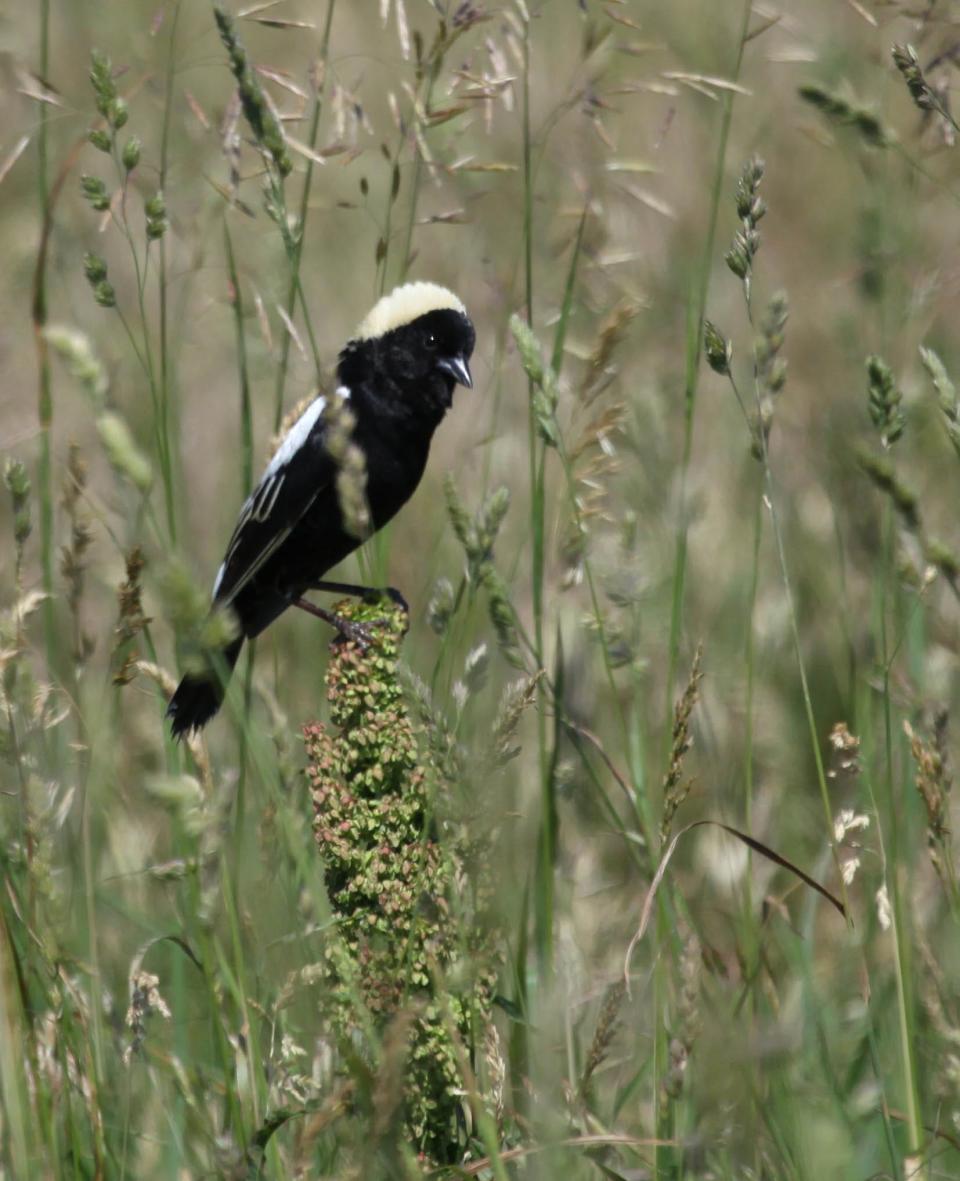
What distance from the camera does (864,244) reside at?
113 inches

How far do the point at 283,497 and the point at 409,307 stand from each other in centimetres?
57

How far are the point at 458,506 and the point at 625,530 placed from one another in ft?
1.10

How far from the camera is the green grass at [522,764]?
1.48m

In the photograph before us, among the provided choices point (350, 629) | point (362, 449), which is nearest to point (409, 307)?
point (362, 449)

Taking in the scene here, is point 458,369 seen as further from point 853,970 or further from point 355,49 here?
point 355,49

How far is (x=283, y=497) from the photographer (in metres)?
3.46

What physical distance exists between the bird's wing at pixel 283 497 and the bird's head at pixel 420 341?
0.80 ft

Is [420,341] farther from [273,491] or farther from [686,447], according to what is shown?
[686,447]

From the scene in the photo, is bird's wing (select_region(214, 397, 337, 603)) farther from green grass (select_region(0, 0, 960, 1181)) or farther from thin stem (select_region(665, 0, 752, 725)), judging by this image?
thin stem (select_region(665, 0, 752, 725))

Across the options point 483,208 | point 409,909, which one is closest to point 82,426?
point 483,208

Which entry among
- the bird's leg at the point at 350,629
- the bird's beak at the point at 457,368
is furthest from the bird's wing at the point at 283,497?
the bird's beak at the point at 457,368

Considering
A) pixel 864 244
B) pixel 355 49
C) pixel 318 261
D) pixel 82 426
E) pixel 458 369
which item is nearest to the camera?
pixel 864 244

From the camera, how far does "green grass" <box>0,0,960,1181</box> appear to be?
1480 mm

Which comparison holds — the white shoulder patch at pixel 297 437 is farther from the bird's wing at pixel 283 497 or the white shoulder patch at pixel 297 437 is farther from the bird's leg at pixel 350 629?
the bird's leg at pixel 350 629
